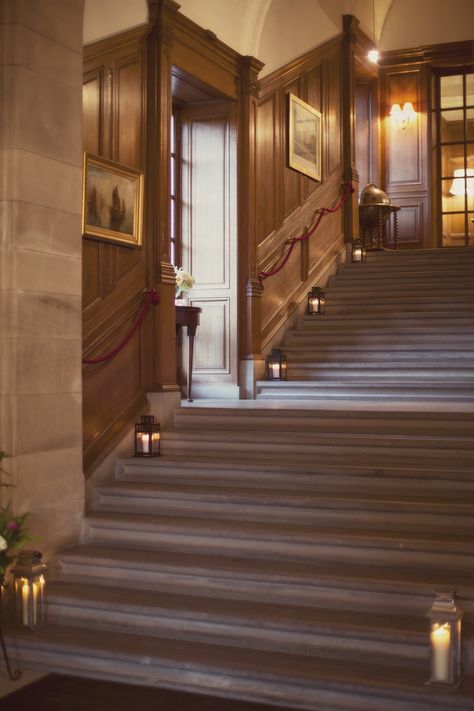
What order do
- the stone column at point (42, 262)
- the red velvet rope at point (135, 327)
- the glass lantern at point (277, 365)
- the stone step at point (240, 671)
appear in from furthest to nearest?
the glass lantern at point (277, 365)
the red velvet rope at point (135, 327)
the stone column at point (42, 262)
the stone step at point (240, 671)


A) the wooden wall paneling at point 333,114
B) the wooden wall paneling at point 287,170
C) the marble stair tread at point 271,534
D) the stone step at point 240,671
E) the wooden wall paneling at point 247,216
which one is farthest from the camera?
the wooden wall paneling at point 333,114

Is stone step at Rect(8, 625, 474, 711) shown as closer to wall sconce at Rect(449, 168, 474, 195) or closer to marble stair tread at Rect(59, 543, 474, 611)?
marble stair tread at Rect(59, 543, 474, 611)

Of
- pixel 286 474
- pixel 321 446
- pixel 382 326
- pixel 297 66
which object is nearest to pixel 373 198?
pixel 297 66

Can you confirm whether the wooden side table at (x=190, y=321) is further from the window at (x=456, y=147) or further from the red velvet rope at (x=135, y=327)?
the window at (x=456, y=147)

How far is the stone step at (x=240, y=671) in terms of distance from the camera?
415cm

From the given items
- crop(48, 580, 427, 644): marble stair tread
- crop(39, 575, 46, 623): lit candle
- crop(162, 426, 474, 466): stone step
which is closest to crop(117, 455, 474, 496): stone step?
crop(162, 426, 474, 466): stone step

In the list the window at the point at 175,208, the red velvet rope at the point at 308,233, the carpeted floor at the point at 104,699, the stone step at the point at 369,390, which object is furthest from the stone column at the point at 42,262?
the red velvet rope at the point at 308,233

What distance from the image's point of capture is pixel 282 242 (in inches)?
402

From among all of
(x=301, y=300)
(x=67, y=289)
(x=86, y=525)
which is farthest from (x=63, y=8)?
(x=301, y=300)

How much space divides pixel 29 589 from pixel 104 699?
0.96m

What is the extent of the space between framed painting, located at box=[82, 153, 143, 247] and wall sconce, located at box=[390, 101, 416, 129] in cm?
784

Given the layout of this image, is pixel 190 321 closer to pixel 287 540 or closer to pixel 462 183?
pixel 287 540

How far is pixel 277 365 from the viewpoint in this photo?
915 centimetres

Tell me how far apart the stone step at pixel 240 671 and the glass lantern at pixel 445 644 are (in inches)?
3.0
